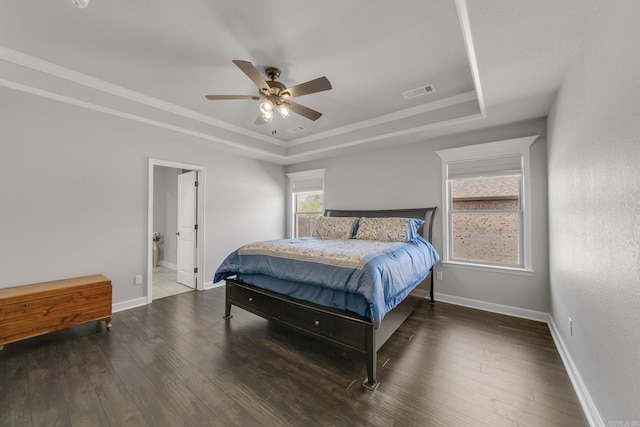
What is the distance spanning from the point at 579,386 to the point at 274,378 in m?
2.28

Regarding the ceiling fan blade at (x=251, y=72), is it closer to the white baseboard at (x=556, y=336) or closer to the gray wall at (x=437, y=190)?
the gray wall at (x=437, y=190)

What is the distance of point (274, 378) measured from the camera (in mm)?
2033

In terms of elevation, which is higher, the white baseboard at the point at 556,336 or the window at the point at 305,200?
the window at the point at 305,200

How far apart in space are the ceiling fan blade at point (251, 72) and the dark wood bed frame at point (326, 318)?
7.07ft

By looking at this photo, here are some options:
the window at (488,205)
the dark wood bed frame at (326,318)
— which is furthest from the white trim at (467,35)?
the dark wood bed frame at (326,318)

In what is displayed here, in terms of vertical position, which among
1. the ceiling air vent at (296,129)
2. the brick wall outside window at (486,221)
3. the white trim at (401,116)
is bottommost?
the brick wall outside window at (486,221)

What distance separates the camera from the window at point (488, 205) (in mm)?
3279

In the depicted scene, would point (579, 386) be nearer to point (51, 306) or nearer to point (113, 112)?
point (51, 306)

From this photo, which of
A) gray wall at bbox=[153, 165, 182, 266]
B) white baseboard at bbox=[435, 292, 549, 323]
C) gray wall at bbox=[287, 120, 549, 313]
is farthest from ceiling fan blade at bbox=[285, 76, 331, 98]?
gray wall at bbox=[153, 165, 182, 266]

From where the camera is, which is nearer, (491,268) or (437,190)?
(491,268)

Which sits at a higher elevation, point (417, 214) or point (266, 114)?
point (266, 114)

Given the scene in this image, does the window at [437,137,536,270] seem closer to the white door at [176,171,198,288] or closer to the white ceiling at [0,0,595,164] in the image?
the white ceiling at [0,0,595,164]

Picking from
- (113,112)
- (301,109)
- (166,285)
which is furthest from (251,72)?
(166,285)

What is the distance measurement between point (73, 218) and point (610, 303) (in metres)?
4.97
